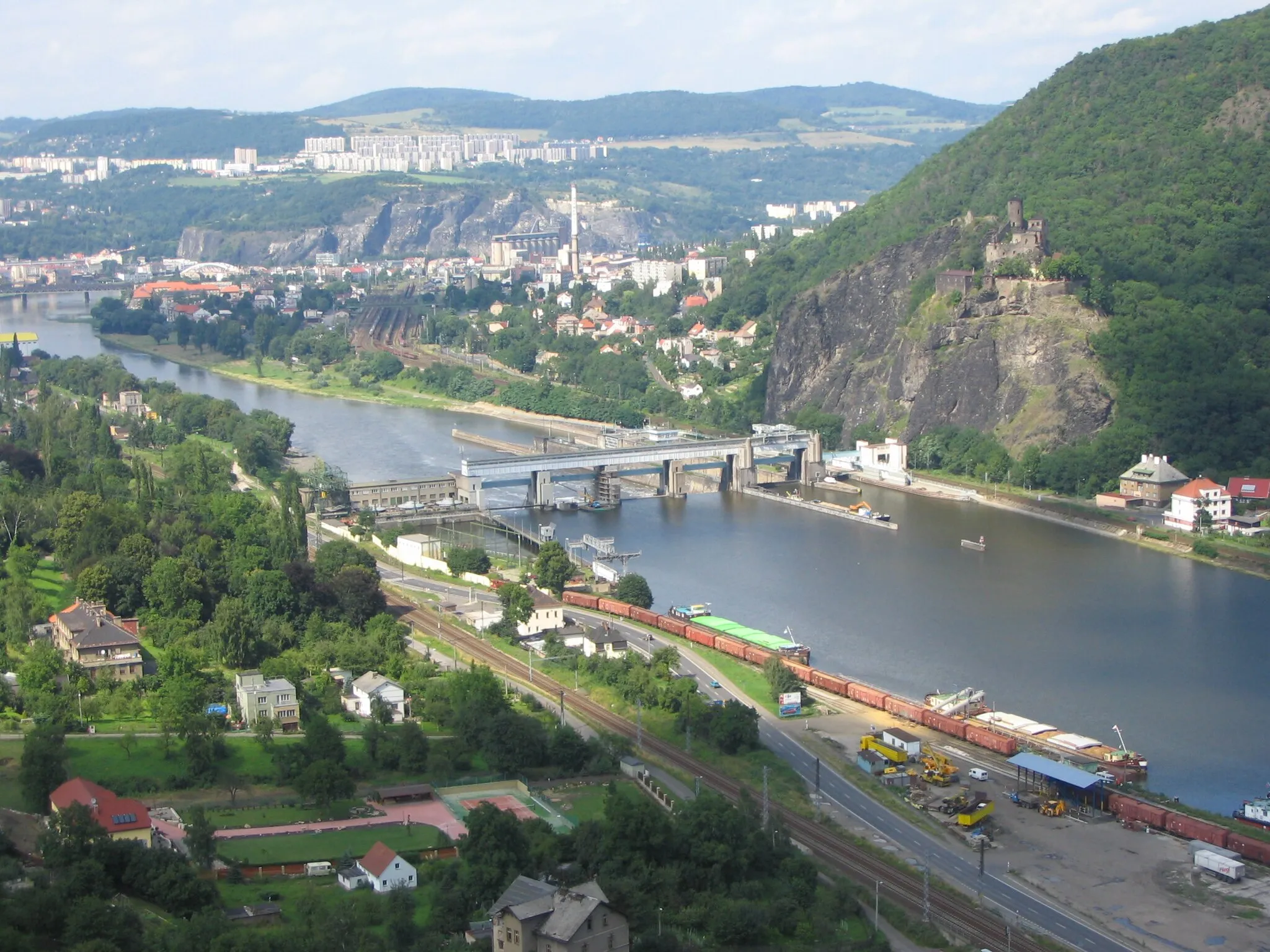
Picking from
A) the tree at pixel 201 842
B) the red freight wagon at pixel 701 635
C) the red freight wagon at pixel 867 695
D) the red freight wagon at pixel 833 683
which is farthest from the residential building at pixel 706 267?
the tree at pixel 201 842

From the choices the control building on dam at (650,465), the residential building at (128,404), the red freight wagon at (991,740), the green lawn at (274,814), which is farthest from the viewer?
the residential building at (128,404)

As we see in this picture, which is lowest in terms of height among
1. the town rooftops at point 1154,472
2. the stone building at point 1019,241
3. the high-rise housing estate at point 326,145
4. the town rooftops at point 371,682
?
the town rooftops at point 371,682

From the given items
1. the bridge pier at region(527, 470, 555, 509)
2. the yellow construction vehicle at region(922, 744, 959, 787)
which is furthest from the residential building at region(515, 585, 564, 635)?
the bridge pier at region(527, 470, 555, 509)

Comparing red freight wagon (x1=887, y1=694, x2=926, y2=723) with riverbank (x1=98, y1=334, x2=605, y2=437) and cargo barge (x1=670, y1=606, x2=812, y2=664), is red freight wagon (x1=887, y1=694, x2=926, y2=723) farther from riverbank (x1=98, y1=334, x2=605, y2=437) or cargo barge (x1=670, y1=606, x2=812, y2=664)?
riverbank (x1=98, y1=334, x2=605, y2=437)

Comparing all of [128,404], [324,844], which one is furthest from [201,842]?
[128,404]

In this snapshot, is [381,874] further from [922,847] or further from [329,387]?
[329,387]

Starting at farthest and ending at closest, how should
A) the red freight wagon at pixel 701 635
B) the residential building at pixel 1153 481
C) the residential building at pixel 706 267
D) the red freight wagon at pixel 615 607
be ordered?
the residential building at pixel 706 267, the residential building at pixel 1153 481, the red freight wagon at pixel 615 607, the red freight wagon at pixel 701 635

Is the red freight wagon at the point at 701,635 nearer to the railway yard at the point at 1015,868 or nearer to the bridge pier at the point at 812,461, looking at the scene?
the railway yard at the point at 1015,868
